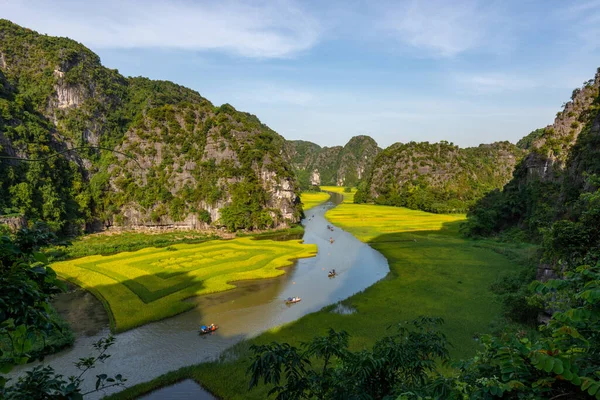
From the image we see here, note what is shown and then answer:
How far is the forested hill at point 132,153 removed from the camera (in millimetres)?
70562

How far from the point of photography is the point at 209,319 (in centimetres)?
2667

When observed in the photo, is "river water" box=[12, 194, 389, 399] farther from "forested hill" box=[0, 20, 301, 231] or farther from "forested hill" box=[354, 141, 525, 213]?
"forested hill" box=[354, 141, 525, 213]

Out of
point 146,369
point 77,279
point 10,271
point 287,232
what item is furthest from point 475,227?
point 10,271

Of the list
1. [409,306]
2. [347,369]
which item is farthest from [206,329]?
[347,369]

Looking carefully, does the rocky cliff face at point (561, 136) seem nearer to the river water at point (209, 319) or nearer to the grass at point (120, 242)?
the river water at point (209, 319)

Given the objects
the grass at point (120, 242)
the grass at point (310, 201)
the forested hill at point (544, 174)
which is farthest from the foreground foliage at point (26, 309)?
the grass at point (310, 201)

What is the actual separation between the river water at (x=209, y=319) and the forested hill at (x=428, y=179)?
243 ft

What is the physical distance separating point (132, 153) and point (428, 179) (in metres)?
100

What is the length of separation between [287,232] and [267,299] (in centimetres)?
3872

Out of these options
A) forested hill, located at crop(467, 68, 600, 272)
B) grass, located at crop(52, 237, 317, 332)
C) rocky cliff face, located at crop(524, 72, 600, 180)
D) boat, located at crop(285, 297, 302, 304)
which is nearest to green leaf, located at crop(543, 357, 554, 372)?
grass, located at crop(52, 237, 317, 332)

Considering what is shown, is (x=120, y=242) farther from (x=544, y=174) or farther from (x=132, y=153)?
(x=544, y=174)

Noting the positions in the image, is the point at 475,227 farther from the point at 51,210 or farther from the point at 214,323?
the point at 51,210

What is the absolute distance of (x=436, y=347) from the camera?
7.30 m

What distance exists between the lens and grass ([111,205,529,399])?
18781 mm
